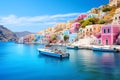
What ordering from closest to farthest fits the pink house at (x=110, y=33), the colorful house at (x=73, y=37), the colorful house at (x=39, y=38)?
the pink house at (x=110, y=33), the colorful house at (x=73, y=37), the colorful house at (x=39, y=38)

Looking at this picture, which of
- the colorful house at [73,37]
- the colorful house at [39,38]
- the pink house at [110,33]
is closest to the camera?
the pink house at [110,33]

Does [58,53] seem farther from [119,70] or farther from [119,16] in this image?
[119,16]

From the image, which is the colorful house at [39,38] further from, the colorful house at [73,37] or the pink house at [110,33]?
the pink house at [110,33]

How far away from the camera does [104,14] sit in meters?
105

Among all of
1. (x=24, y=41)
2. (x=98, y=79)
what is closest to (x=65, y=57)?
(x=98, y=79)

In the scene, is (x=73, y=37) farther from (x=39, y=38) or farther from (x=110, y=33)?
(x=39, y=38)

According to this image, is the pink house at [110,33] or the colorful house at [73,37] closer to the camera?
the pink house at [110,33]

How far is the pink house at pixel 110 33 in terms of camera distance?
219 ft

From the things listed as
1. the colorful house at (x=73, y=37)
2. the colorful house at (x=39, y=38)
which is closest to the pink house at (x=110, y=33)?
the colorful house at (x=73, y=37)

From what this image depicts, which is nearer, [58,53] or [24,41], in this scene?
[58,53]

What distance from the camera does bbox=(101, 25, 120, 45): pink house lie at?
66750 millimetres

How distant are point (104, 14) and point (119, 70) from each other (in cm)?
7686

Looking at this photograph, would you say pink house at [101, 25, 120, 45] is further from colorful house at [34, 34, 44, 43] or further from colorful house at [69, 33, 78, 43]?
colorful house at [34, 34, 44, 43]

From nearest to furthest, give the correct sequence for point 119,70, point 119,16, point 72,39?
point 119,70, point 119,16, point 72,39
